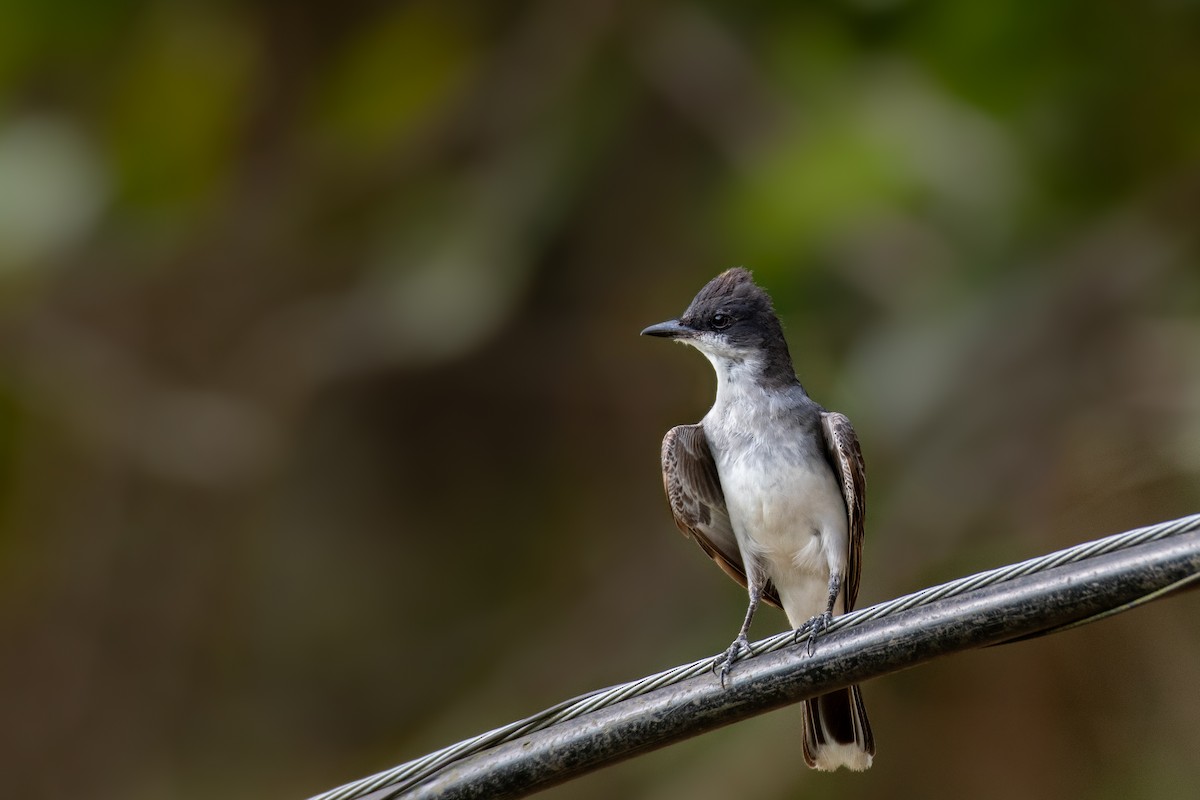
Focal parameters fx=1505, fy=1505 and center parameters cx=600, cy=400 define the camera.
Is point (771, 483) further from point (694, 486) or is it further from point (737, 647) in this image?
point (737, 647)

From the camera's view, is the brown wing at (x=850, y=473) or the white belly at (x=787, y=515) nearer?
the brown wing at (x=850, y=473)

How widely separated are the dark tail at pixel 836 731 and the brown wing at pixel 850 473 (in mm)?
418

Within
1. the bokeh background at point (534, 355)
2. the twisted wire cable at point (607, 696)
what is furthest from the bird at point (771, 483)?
the bokeh background at point (534, 355)

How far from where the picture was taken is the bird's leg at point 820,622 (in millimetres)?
2838

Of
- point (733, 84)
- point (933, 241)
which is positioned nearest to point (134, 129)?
point (733, 84)

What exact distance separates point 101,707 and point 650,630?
4.35 metres

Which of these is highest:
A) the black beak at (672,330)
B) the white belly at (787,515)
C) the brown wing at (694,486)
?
the black beak at (672,330)

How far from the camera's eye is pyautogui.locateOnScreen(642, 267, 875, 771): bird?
14.9ft

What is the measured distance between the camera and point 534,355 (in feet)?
35.1

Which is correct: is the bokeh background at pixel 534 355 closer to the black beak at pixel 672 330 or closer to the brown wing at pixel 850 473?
the black beak at pixel 672 330

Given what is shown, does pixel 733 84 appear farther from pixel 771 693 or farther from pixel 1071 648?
pixel 771 693

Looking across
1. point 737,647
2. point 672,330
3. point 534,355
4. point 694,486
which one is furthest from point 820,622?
point 534,355

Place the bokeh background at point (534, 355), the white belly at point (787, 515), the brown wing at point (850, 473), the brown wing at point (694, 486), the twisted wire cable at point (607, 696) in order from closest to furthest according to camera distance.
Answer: the twisted wire cable at point (607, 696) < the brown wing at point (850, 473) < the white belly at point (787, 515) < the brown wing at point (694, 486) < the bokeh background at point (534, 355)

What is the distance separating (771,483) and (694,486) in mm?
333
